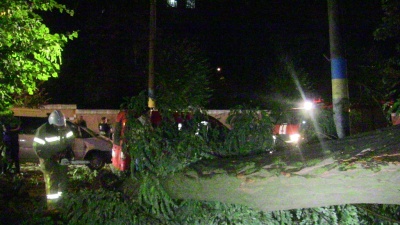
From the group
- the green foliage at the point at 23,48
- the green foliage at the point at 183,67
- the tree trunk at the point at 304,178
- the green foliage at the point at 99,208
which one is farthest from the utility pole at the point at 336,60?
the green foliage at the point at 183,67

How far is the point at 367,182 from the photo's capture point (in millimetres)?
3746

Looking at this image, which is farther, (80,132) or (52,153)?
(80,132)

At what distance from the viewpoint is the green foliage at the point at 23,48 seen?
19.8ft

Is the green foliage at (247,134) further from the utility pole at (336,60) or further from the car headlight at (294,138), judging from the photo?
the utility pole at (336,60)

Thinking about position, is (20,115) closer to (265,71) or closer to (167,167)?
(167,167)

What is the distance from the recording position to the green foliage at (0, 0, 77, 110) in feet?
19.8

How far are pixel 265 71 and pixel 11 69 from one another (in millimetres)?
24887

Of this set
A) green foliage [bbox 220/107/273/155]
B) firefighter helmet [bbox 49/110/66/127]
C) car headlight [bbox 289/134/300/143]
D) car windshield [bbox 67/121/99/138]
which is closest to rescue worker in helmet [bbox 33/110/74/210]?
firefighter helmet [bbox 49/110/66/127]

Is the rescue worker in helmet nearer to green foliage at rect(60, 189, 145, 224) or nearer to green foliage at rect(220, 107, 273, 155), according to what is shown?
green foliage at rect(60, 189, 145, 224)

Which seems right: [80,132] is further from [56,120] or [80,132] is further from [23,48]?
[23,48]

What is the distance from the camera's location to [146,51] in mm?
27719

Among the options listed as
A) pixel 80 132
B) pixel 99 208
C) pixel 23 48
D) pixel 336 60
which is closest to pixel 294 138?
pixel 336 60

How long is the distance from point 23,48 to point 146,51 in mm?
21714

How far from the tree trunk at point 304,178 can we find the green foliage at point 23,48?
267cm
